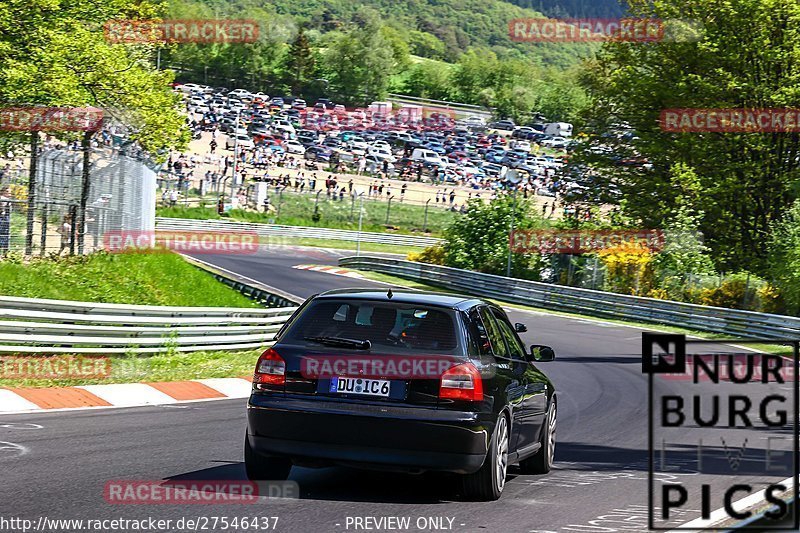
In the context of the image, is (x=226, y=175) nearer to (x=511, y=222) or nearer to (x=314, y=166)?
(x=314, y=166)

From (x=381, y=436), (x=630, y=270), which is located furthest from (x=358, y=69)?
(x=381, y=436)

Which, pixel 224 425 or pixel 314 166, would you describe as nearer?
pixel 224 425

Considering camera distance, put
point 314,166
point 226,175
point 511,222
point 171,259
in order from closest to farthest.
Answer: point 171,259, point 511,222, point 226,175, point 314,166

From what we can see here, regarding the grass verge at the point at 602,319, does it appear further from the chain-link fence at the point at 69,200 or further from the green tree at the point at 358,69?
the green tree at the point at 358,69

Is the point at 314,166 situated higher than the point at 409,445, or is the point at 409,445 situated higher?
the point at 314,166

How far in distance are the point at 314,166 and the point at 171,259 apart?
5568 cm

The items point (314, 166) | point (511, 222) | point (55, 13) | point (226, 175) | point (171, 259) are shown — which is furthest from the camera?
point (314, 166)

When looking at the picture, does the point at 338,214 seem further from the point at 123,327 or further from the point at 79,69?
the point at 123,327

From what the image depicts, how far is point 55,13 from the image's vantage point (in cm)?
2719

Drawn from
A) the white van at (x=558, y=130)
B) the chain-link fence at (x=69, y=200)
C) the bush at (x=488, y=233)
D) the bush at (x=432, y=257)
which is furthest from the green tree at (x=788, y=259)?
the white van at (x=558, y=130)

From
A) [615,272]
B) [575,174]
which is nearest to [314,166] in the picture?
[575,174]

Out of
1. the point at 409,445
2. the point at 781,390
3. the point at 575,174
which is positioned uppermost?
the point at 575,174

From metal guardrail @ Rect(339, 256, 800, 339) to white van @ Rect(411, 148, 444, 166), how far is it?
161ft

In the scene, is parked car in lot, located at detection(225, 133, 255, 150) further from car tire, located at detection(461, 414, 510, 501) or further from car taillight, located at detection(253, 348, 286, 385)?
car tire, located at detection(461, 414, 510, 501)
